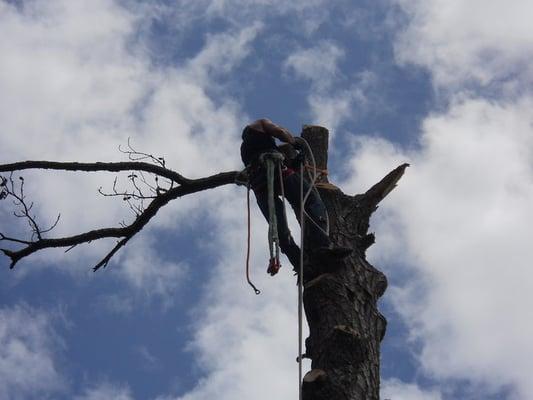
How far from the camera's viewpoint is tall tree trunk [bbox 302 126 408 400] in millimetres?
3410

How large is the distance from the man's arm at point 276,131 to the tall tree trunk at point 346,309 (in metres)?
0.45

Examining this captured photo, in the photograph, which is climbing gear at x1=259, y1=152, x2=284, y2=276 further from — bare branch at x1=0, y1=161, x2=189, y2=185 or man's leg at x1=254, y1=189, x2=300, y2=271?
bare branch at x1=0, y1=161, x2=189, y2=185

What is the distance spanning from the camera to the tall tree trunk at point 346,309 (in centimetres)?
341

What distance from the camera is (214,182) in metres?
5.18

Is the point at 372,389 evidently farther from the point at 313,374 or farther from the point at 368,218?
the point at 368,218

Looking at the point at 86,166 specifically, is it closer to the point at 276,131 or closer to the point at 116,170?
Answer: the point at 116,170

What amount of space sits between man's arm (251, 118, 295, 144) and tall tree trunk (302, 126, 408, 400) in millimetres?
452

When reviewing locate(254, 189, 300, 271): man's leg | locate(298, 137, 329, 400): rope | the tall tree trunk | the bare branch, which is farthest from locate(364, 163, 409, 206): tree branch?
the bare branch

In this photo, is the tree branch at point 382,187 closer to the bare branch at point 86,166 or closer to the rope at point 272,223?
the rope at point 272,223

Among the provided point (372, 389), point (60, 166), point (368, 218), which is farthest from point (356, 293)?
point (60, 166)

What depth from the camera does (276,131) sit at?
189 inches

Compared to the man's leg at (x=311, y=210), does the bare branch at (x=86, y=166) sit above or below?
above

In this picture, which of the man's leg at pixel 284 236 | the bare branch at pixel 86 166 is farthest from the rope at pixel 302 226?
the bare branch at pixel 86 166

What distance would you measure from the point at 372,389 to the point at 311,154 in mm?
1917
